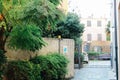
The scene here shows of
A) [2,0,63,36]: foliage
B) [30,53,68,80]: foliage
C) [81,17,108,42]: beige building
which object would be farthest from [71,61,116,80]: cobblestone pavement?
[81,17,108,42]: beige building

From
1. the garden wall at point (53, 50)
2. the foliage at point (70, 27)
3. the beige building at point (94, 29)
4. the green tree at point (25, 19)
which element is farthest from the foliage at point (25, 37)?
the beige building at point (94, 29)

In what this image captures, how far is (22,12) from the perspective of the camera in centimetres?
1070

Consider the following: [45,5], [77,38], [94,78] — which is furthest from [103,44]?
[45,5]

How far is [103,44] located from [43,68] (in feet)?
112

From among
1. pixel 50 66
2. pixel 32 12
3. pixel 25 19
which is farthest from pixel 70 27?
pixel 32 12

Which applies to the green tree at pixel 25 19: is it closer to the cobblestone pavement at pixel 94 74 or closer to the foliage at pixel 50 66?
the foliage at pixel 50 66

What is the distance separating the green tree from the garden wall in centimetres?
156

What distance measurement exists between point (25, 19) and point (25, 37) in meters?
1.22

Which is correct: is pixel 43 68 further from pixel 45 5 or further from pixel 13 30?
pixel 45 5

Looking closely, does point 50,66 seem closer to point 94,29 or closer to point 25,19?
point 25,19

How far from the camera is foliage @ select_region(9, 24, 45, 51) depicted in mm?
11680

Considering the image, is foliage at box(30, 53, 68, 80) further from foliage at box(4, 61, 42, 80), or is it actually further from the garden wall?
foliage at box(4, 61, 42, 80)

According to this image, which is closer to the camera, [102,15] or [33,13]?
[33,13]

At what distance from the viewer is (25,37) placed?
1177cm
